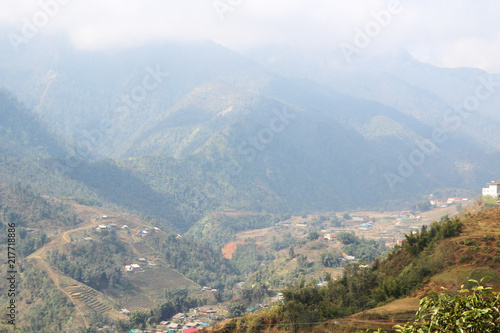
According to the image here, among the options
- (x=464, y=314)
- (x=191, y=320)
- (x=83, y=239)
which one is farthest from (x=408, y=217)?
(x=464, y=314)

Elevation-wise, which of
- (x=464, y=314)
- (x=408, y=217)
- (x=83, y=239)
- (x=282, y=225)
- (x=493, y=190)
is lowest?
(x=408, y=217)

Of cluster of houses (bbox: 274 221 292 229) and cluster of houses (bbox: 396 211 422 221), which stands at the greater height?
cluster of houses (bbox: 274 221 292 229)

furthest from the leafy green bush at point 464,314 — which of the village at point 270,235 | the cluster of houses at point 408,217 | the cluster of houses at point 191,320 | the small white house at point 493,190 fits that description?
the cluster of houses at point 408,217

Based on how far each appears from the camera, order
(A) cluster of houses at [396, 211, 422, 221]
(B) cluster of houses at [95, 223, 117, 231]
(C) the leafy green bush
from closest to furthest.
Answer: (C) the leafy green bush, (B) cluster of houses at [95, 223, 117, 231], (A) cluster of houses at [396, 211, 422, 221]

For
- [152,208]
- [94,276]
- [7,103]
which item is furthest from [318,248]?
[7,103]

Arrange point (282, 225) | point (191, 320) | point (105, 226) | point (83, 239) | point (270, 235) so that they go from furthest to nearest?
point (282, 225) < point (270, 235) < point (105, 226) < point (83, 239) < point (191, 320)

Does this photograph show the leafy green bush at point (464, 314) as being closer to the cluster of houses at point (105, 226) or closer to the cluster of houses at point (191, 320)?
the cluster of houses at point (191, 320)

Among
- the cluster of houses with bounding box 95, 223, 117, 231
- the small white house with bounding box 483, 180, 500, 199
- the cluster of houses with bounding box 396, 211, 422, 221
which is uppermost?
the cluster of houses with bounding box 95, 223, 117, 231

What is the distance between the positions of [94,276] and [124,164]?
8390 cm

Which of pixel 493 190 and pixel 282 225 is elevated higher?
pixel 493 190

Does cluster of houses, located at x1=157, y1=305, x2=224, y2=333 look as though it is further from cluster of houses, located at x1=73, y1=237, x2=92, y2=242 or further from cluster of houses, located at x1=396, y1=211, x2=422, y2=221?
cluster of houses, located at x1=396, y1=211, x2=422, y2=221

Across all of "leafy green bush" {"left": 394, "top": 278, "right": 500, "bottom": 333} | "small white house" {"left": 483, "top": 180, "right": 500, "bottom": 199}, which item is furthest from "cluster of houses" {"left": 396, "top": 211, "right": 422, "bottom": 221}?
"leafy green bush" {"left": 394, "top": 278, "right": 500, "bottom": 333}

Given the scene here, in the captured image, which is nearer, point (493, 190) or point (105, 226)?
point (493, 190)

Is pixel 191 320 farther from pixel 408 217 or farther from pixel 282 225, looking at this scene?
pixel 408 217
